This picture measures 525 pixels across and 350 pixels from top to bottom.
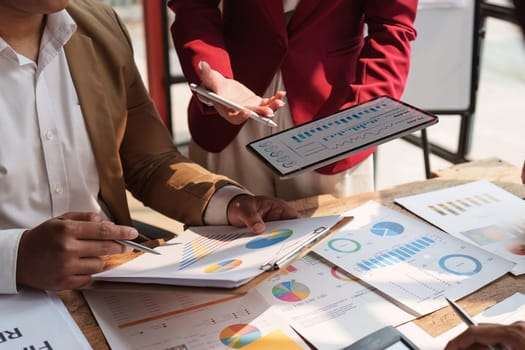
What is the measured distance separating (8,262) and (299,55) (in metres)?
0.90

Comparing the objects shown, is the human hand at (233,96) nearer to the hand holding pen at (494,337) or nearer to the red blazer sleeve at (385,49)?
the red blazer sleeve at (385,49)

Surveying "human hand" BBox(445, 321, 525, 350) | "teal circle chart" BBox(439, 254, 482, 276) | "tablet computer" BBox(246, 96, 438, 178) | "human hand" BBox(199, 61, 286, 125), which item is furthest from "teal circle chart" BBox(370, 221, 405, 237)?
"human hand" BBox(445, 321, 525, 350)

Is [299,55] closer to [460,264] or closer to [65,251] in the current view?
[460,264]

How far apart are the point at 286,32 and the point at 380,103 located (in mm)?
325

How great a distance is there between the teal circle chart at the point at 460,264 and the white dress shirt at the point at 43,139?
48 cm

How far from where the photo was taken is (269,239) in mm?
1306

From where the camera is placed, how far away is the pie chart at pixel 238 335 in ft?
3.66

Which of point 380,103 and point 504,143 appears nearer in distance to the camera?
point 380,103

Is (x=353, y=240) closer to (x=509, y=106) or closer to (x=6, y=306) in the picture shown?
(x=6, y=306)

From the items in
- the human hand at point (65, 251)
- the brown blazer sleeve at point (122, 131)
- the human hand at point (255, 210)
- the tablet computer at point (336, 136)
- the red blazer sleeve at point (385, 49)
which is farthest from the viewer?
the red blazer sleeve at point (385, 49)

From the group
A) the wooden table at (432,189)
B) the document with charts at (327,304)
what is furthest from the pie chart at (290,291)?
the wooden table at (432,189)

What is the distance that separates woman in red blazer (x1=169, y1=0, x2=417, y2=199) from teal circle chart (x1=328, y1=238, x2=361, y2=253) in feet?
1.09

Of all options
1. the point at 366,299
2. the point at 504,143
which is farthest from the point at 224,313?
the point at 504,143

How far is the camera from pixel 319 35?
5.65 feet
